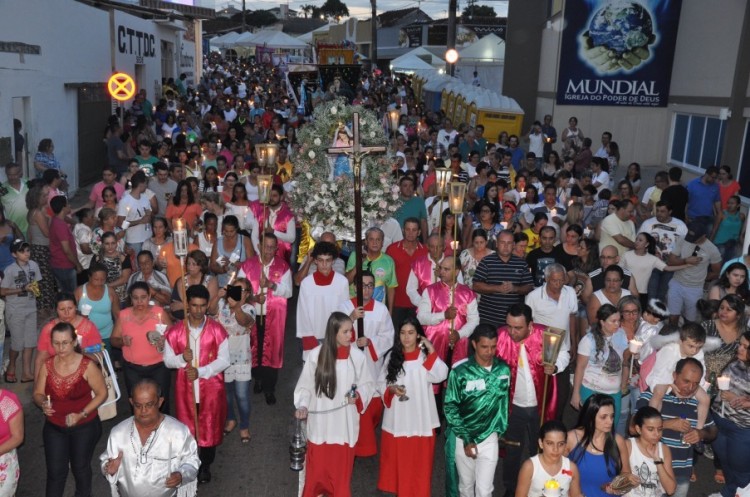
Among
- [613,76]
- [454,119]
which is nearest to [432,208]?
[613,76]

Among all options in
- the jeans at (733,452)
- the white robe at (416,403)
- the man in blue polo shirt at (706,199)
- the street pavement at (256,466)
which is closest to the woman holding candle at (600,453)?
the white robe at (416,403)

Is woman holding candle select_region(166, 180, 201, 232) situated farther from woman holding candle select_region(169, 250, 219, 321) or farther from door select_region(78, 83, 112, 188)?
door select_region(78, 83, 112, 188)

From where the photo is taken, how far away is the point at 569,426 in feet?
26.8

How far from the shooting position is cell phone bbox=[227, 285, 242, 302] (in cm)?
724

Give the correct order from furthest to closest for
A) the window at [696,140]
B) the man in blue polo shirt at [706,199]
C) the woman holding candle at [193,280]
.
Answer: the window at [696,140] → the man in blue polo shirt at [706,199] → the woman holding candle at [193,280]

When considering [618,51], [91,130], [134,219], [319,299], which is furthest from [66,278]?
[618,51]

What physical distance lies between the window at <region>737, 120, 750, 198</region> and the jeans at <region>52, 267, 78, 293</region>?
13767mm

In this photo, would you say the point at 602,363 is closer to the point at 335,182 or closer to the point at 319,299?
the point at 319,299

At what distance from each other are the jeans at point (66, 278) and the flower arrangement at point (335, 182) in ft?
9.94

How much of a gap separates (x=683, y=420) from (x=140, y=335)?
4.74 meters

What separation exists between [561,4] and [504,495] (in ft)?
68.8

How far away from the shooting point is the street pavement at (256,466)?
674 cm

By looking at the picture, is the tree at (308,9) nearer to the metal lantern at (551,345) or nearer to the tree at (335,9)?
the tree at (335,9)

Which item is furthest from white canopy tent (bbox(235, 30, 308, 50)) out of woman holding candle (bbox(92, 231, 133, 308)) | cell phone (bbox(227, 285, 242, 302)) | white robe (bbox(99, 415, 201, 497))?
white robe (bbox(99, 415, 201, 497))
